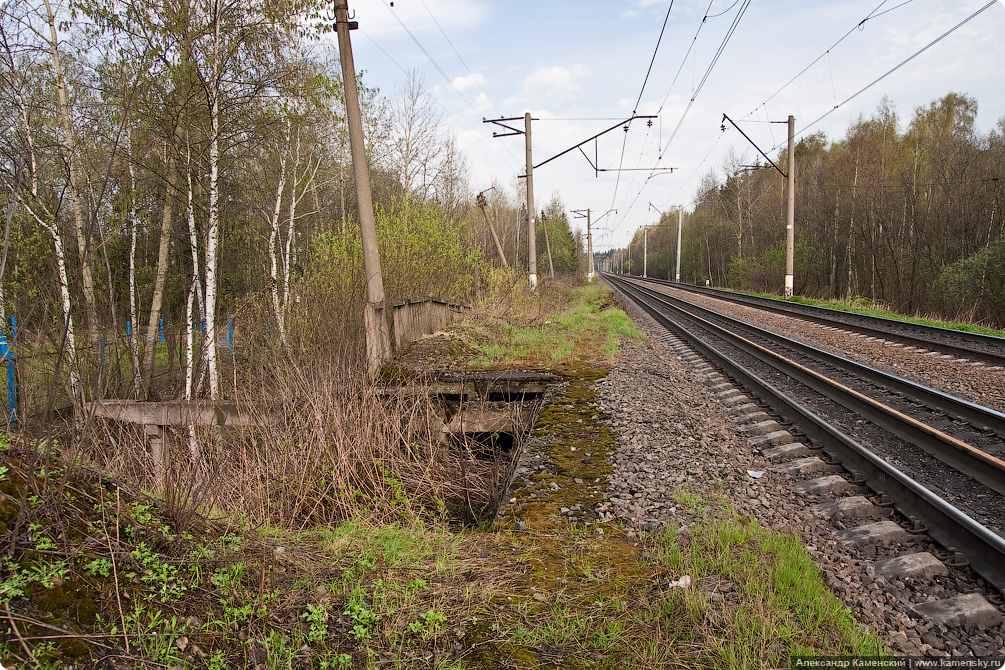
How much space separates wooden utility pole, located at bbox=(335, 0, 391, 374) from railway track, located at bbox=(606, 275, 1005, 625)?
17.9ft

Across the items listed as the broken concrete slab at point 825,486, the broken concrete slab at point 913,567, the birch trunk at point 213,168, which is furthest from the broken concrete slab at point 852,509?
the birch trunk at point 213,168

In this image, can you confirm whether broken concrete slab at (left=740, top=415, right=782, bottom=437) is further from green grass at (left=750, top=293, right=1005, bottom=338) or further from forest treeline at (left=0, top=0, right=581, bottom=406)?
green grass at (left=750, top=293, right=1005, bottom=338)

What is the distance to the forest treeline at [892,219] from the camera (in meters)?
21.9

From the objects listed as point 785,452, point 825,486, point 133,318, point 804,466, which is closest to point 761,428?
point 785,452

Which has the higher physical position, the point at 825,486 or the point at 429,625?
the point at 429,625

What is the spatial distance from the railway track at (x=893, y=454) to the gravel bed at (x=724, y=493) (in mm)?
157

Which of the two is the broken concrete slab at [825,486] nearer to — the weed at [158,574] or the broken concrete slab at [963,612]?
the broken concrete slab at [963,612]

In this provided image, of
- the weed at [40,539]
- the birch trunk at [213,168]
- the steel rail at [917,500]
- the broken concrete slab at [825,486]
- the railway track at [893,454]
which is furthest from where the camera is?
the birch trunk at [213,168]

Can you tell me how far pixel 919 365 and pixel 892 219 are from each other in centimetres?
2532

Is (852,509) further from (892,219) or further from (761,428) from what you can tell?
(892,219)

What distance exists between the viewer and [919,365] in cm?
929

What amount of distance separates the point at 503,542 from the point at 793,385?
22.6 ft

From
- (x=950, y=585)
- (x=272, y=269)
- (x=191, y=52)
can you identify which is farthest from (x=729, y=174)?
(x=950, y=585)

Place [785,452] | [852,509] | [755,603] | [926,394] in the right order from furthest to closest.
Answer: [926,394] → [785,452] → [852,509] → [755,603]
